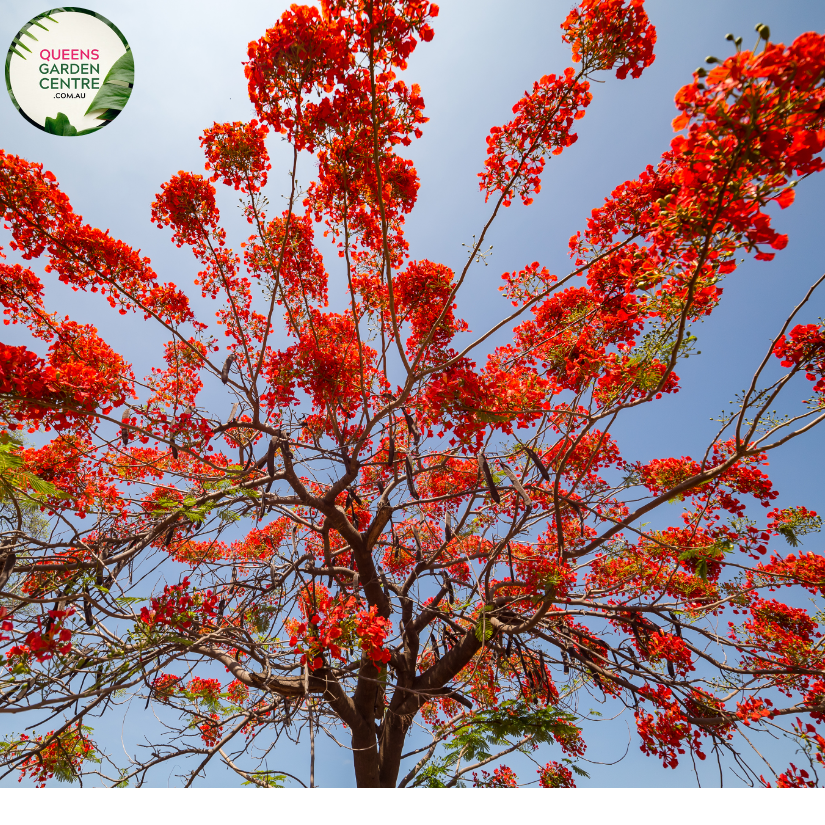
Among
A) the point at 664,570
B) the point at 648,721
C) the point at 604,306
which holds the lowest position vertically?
the point at 648,721

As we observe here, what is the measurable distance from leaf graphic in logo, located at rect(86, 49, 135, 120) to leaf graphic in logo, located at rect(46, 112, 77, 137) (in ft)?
0.63

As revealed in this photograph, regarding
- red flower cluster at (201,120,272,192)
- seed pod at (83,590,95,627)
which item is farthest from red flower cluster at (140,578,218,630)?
red flower cluster at (201,120,272,192)

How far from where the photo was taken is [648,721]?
157 inches

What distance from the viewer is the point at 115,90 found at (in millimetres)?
3615

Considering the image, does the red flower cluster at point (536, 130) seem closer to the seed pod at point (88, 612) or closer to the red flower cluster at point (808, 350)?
the red flower cluster at point (808, 350)

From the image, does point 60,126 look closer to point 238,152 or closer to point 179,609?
point 238,152

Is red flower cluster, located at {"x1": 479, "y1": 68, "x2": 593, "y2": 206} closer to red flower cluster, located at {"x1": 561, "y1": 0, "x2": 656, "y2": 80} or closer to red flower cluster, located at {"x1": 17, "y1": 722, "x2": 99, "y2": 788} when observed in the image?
red flower cluster, located at {"x1": 561, "y1": 0, "x2": 656, "y2": 80}

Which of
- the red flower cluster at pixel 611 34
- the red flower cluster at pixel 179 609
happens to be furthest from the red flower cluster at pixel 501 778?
the red flower cluster at pixel 611 34

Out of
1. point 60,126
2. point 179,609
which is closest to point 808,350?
point 179,609

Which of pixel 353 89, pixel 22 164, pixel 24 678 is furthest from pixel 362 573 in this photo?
pixel 22 164

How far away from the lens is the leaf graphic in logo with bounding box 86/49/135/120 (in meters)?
3.59

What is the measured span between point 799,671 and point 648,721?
4.41 feet
